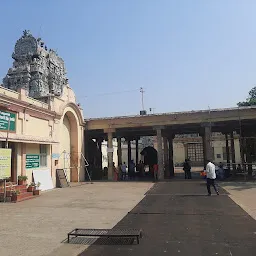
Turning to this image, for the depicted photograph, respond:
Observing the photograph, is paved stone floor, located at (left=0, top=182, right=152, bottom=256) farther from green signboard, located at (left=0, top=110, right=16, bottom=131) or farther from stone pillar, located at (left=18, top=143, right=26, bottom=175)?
green signboard, located at (left=0, top=110, right=16, bottom=131)

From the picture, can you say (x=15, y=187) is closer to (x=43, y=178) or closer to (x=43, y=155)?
(x=43, y=178)

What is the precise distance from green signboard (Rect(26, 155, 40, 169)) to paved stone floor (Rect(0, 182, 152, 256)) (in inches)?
166

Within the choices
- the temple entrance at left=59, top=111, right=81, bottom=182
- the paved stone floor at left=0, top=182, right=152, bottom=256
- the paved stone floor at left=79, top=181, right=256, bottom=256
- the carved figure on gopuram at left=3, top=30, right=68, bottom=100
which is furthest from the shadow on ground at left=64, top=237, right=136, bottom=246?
the carved figure on gopuram at left=3, top=30, right=68, bottom=100

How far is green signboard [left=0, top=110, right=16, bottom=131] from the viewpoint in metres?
14.3

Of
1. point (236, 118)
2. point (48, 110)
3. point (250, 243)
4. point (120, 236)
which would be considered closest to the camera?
point (250, 243)

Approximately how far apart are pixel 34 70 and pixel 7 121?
33.2m

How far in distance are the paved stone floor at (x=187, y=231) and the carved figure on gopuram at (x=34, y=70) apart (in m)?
33.7

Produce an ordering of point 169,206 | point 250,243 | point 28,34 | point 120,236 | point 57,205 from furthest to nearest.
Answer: point 28,34 < point 57,205 < point 169,206 < point 120,236 < point 250,243

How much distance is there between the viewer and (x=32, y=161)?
1709 centimetres

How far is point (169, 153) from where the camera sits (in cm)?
2973

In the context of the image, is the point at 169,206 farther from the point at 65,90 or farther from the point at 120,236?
the point at 65,90

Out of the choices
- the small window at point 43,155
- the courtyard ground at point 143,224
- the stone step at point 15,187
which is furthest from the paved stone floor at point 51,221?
the small window at point 43,155

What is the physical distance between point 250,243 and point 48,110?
15477 millimetres

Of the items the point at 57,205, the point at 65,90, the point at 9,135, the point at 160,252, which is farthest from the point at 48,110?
the point at 160,252
